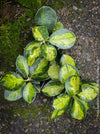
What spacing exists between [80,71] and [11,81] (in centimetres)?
65

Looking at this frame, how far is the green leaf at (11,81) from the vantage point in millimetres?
1047

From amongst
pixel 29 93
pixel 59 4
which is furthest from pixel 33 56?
pixel 59 4

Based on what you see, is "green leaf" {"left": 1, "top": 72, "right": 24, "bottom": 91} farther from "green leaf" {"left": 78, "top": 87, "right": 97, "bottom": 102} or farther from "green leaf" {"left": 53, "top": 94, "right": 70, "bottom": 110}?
"green leaf" {"left": 78, "top": 87, "right": 97, "bottom": 102}

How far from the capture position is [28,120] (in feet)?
4.60

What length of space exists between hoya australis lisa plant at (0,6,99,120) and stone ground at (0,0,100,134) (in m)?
0.29

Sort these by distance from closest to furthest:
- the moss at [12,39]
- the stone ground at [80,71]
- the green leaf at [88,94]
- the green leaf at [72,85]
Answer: the green leaf at [72,85], the green leaf at [88,94], the moss at [12,39], the stone ground at [80,71]

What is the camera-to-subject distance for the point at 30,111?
4.55 feet

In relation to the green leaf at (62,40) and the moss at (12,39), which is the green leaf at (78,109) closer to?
the green leaf at (62,40)

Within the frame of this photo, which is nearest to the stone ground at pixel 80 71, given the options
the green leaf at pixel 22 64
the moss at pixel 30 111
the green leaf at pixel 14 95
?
the moss at pixel 30 111

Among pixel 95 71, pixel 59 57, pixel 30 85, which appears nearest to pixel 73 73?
pixel 59 57

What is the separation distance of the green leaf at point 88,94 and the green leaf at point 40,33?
0.45 metres

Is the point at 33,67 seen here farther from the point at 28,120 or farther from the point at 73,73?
the point at 28,120

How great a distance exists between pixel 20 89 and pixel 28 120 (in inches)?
16.0

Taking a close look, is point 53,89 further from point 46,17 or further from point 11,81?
point 46,17
